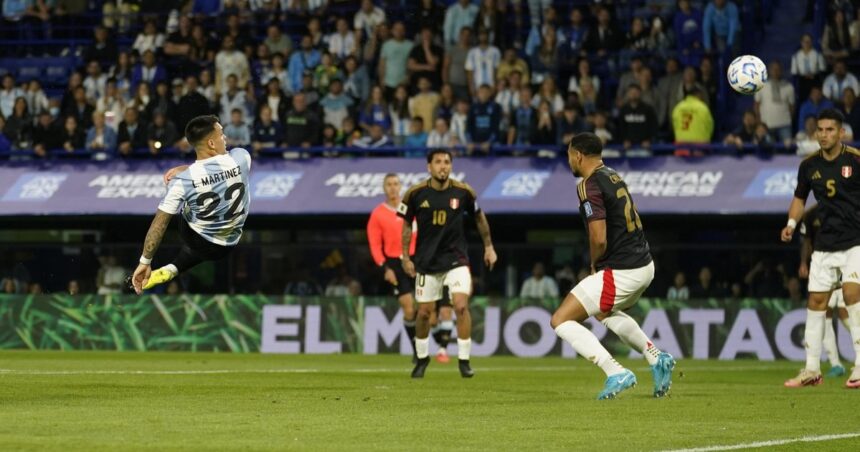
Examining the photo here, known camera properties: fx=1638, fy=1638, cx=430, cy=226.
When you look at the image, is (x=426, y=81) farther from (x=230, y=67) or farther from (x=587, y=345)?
(x=587, y=345)

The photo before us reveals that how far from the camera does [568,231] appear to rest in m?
28.4

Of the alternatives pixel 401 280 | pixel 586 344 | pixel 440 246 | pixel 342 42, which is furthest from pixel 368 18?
pixel 586 344

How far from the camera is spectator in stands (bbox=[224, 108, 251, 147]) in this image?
28422 mm

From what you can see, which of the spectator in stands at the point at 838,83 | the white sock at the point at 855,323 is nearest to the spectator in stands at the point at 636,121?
the spectator in stands at the point at 838,83

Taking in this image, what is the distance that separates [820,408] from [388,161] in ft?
50.8

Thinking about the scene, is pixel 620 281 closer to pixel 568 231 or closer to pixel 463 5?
pixel 568 231

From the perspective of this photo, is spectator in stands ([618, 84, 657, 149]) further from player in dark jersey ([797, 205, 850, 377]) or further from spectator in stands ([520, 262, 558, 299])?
player in dark jersey ([797, 205, 850, 377])

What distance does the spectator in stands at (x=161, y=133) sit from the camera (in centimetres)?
2903

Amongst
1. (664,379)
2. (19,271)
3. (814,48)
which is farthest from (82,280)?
(664,379)

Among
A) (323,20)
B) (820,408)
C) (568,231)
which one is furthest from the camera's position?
(323,20)

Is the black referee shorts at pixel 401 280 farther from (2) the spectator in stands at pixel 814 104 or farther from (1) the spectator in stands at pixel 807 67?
(1) the spectator in stands at pixel 807 67

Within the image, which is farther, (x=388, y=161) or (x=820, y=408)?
(x=388, y=161)

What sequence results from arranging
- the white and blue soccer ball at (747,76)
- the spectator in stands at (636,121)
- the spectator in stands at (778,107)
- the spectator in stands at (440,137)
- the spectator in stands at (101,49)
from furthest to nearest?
the spectator in stands at (101,49)
the spectator in stands at (440,137)
the spectator in stands at (778,107)
the spectator in stands at (636,121)
the white and blue soccer ball at (747,76)

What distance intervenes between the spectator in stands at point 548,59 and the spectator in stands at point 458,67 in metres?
1.23
